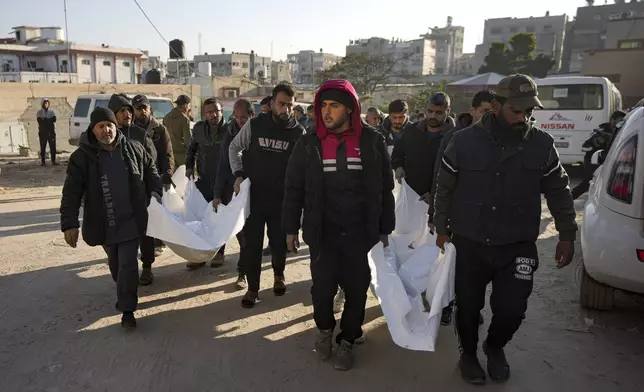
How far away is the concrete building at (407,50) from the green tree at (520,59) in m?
37.5

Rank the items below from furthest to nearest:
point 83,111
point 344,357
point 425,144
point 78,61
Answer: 1. point 78,61
2. point 83,111
3. point 425,144
4. point 344,357

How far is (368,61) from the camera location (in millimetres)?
43562

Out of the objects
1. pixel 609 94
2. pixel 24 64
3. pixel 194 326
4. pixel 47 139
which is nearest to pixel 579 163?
pixel 609 94

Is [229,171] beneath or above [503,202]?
beneath

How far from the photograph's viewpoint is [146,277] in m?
4.65

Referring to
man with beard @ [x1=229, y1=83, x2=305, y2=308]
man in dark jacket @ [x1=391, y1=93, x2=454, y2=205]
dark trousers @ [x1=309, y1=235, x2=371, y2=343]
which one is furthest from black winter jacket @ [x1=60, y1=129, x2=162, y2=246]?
man in dark jacket @ [x1=391, y1=93, x2=454, y2=205]

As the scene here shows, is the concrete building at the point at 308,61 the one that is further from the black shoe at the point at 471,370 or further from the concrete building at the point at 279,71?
the black shoe at the point at 471,370

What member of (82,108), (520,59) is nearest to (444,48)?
(520,59)

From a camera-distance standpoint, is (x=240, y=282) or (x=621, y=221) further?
(x=240, y=282)

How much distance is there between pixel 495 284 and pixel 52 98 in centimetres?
1708

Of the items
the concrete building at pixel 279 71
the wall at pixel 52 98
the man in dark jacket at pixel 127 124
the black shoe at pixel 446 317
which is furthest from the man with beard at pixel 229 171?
the concrete building at pixel 279 71

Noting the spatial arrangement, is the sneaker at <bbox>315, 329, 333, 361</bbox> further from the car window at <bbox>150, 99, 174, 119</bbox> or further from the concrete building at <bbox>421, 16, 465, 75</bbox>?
the concrete building at <bbox>421, 16, 465, 75</bbox>

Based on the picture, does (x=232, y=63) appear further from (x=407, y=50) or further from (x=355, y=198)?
(x=355, y=198)

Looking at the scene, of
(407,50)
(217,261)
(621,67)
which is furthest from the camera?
(407,50)
